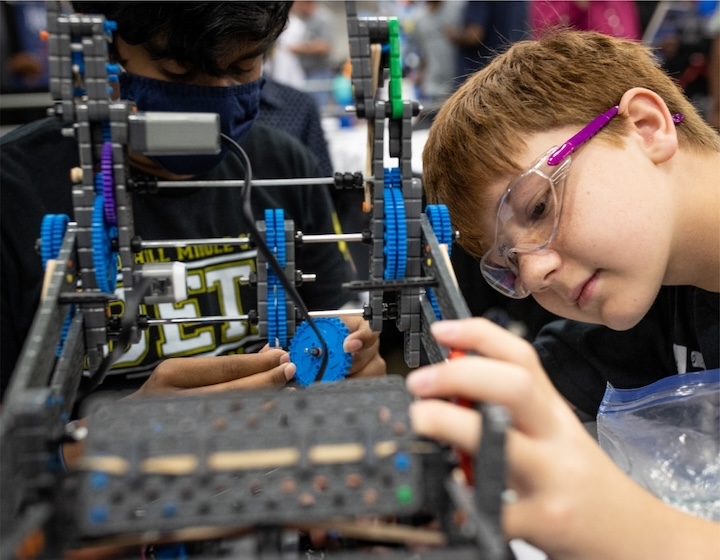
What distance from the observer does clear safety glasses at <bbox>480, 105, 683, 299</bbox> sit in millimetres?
938

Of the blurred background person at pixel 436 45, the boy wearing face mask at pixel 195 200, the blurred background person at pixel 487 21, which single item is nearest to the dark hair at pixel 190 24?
the boy wearing face mask at pixel 195 200

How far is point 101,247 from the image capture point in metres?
0.73

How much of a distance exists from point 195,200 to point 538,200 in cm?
69

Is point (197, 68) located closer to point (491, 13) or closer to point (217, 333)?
point (217, 333)

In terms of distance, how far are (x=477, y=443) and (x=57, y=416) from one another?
38cm

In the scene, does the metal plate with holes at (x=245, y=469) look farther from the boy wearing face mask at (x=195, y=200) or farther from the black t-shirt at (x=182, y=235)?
the black t-shirt at (x=182, y=235)

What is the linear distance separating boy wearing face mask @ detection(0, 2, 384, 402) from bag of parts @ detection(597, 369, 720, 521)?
0.43 meters

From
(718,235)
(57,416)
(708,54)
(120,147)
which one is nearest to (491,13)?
(708,54)

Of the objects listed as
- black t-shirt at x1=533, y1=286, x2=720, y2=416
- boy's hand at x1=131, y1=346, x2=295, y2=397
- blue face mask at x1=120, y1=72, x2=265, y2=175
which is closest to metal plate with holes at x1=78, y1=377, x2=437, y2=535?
boy's hand at x1=131, y1=346, x2=295, y2=397

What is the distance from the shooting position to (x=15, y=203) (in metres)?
1.15

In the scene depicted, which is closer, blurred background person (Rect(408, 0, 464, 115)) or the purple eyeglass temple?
the purple eyeglass temple

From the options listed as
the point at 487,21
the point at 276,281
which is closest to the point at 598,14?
the point at 487,21

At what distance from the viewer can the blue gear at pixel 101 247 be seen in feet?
2.40

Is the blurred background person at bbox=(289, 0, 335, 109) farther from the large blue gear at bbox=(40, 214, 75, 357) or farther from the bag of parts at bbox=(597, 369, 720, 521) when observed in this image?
the large blue gear at bbox=(40, 214, 75, 357)
